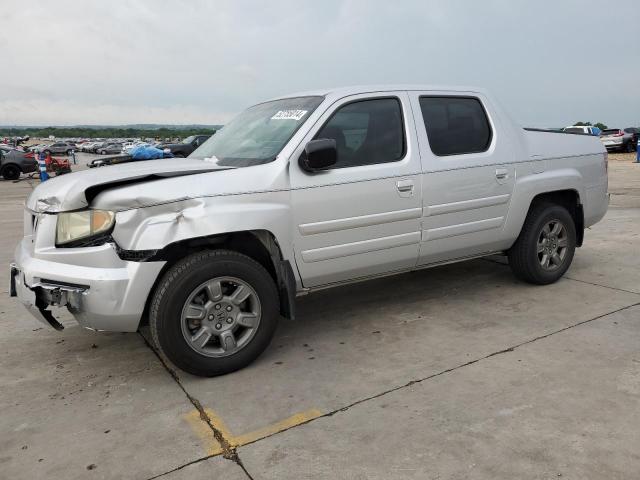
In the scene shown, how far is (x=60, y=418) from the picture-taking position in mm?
2973

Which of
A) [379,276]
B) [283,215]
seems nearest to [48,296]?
[283,215]

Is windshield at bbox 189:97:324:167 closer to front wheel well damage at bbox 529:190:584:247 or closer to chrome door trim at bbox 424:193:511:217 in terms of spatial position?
chrome door trim at bbox 424:193:511:217

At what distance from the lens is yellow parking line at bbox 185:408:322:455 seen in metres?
2.66

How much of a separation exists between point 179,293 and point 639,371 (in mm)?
2776

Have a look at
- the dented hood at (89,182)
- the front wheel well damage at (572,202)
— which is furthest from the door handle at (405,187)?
the front wheel well damage at (572,202)

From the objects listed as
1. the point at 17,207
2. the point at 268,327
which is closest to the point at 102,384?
the point at 268,327

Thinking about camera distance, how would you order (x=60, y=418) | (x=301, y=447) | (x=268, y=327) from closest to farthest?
(x=301, y=447), (x=60, y=418), (x=268, y=327)

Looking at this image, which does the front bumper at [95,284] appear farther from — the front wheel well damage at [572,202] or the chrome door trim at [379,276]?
the front wheel well damage at [572,202]

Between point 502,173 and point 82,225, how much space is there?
321cm

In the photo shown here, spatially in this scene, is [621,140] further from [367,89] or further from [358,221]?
[358,221]

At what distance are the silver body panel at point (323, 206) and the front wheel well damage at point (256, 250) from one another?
9cm

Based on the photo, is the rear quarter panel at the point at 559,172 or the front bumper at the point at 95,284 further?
the rear quarter panel at the point at 559,172

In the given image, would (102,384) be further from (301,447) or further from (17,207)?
(17,207)

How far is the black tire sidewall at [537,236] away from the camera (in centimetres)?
478
